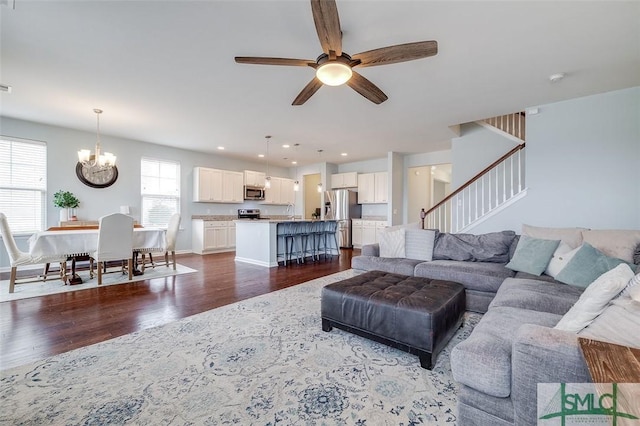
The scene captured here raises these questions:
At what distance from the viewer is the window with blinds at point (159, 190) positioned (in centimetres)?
631

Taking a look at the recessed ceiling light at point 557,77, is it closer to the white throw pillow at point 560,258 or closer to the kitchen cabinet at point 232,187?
the white throw pillow at point 560,258

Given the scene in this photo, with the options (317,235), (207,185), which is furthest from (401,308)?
(207,185)

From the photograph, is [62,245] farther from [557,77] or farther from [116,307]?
[557,77]

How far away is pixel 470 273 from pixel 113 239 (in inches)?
188

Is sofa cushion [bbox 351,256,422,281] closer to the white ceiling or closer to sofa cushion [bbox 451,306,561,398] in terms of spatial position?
sofa cushion [bbox 451,306,561,398]

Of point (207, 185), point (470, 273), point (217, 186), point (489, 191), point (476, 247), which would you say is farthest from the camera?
point (217, 186)

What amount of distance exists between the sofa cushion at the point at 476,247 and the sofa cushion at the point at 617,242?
2.43 ft

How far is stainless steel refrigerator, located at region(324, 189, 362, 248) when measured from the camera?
7.96 m

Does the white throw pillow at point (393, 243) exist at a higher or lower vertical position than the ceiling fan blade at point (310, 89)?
lower

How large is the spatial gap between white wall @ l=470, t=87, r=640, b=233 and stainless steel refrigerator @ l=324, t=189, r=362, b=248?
4.32 m

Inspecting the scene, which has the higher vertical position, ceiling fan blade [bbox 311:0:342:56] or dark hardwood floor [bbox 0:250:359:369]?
ceiling fan blade [bbox 311:0:342:56]

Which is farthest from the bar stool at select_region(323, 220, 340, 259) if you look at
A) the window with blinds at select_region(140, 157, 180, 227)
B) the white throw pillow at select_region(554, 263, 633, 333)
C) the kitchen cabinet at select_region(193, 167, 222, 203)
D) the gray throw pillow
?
the white throw pillow at select_region(554, 263, 633, 333)

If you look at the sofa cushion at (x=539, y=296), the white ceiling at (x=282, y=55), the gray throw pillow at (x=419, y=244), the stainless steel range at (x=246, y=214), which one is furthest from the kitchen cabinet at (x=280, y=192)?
the sofa cushion at (x=539, y=296)

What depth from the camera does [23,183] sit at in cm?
483
